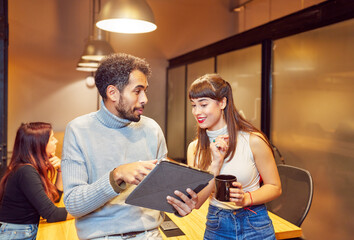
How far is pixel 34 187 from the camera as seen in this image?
72.3 inches

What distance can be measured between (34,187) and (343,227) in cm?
239

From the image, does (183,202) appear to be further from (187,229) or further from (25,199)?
(25,199)

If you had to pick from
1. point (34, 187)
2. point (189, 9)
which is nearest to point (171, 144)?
point (189, 9)

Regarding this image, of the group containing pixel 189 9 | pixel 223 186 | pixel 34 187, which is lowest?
pixel 34 187

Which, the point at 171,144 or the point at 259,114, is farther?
the point at 171,144

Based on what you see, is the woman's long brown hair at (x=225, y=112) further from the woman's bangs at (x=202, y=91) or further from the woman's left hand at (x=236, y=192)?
the woman's left hand at (x=236, y=192)

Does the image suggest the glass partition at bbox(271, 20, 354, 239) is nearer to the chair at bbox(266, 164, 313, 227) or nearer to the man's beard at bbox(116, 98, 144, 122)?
the chair at bbox(266, 164, 313, 227)

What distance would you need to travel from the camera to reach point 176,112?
6.05m

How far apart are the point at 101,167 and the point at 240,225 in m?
0.76

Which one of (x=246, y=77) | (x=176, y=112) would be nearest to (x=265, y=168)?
(x=246, y=77)

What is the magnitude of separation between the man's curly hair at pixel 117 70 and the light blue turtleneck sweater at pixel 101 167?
11 centimetres

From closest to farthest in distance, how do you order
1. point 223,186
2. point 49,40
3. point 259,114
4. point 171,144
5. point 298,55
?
point 223,186 → point 298,55 → point 259,114 → point 49,40 → point 171,144

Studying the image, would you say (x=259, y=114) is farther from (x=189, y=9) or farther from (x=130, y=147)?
(x=189, y=9)

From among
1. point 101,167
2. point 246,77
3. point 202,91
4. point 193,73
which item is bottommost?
point 101,167
